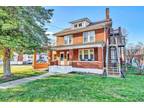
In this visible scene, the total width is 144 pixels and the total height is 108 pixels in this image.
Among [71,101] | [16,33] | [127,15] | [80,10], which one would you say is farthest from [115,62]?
[71,101]

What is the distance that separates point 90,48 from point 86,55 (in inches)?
24.5

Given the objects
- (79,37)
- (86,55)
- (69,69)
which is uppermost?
(79,37)

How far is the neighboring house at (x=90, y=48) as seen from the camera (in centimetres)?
1158

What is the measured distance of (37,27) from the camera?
9.82 meters

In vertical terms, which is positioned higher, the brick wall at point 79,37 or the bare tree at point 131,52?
the brick wall at point 79,37

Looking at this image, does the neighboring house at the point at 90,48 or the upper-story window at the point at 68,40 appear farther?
the upper-story window at the point at 68,40

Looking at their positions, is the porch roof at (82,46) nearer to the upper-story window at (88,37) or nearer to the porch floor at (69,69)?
the upper-story window at (88,37)

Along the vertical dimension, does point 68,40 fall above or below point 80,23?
below

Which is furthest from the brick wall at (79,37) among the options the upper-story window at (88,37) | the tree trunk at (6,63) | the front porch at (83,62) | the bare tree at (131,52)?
the bare tree at (131,52)

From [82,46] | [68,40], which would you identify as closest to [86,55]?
[82,46]

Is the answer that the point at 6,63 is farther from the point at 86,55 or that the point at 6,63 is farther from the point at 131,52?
the point at 131,52

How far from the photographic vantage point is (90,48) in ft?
41.6
